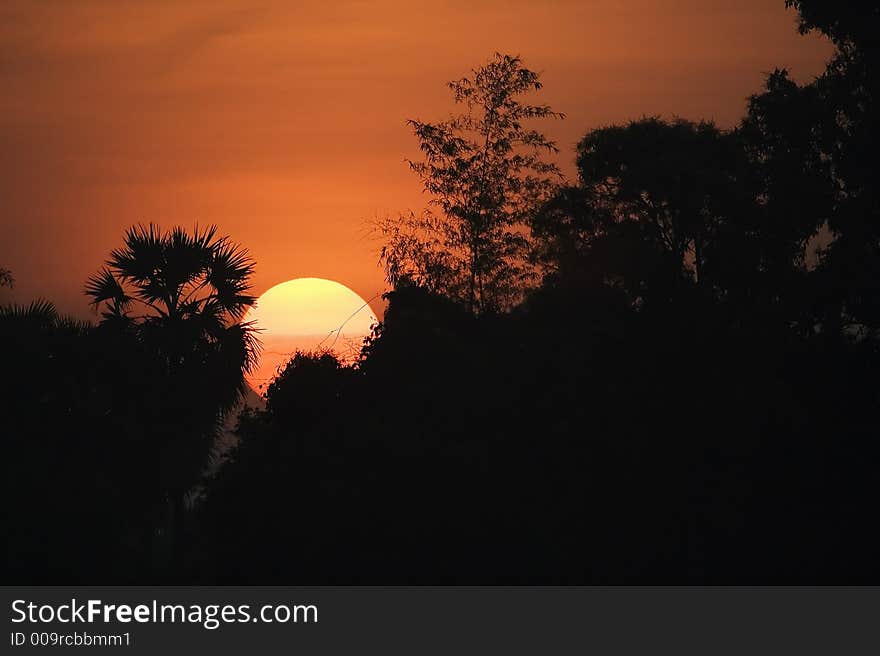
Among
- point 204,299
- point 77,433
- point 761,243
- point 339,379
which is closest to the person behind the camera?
point 761,243

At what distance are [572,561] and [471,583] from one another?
1.71m

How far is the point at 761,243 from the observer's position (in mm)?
23297

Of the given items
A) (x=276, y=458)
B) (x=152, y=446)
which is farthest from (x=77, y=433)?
(x=276, y=458)

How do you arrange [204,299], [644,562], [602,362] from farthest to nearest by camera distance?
[204,299], [602,362], [644,562]

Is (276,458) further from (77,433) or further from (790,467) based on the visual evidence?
(77,433)

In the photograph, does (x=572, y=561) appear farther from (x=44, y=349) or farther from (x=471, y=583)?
(x=44, y=349)

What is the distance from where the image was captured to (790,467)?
1838 centimetres

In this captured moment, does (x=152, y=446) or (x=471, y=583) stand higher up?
(x=152, y=446)

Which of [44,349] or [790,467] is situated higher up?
[44,349]
